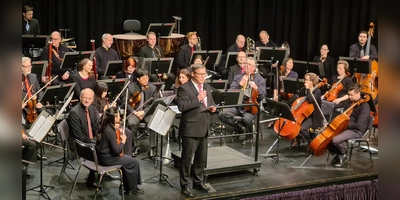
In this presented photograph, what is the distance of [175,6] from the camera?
13945 mm

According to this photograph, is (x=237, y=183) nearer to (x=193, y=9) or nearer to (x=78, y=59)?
(x=78, y=59)

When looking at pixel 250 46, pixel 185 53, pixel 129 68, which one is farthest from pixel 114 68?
pixel 250 46

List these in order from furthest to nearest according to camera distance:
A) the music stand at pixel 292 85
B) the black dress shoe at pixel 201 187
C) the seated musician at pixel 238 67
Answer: the seated musician at pixel 238 67, the music stand at pixel 292 85, the black dress shoe at pixel 201 187

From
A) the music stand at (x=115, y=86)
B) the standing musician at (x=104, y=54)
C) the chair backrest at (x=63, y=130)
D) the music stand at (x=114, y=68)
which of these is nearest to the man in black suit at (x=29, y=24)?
the standing musician at (x=104, y=54)

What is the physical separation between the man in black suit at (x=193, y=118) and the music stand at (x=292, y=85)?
2781 millimetres

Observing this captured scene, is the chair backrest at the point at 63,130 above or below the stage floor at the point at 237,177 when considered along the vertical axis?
above

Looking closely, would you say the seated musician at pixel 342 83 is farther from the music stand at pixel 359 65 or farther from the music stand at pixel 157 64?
the music stand at pixel 157 64

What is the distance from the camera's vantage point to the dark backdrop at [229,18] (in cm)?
1251

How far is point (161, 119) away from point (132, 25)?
6411 mm

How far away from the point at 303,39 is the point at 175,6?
345 cm

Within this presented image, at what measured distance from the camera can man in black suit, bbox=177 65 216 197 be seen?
A: 247 inches

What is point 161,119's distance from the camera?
6543 mm

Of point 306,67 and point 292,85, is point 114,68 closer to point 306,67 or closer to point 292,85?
point 292,85
